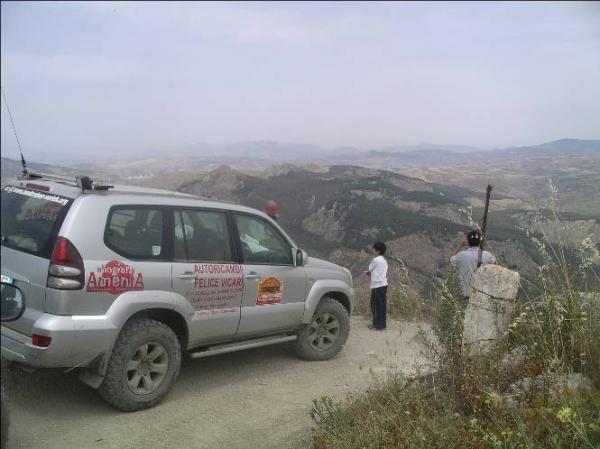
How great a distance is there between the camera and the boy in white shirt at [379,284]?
8.34 metres

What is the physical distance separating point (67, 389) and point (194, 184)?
14715mm

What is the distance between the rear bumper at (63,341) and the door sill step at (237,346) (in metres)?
1.06

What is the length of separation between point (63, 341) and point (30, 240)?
90 centimetres

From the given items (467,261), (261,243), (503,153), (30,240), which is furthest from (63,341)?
(503,153)

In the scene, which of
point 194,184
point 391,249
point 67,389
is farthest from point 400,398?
point 194,184

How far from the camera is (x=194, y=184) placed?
761 inches

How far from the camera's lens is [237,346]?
550 centimetres

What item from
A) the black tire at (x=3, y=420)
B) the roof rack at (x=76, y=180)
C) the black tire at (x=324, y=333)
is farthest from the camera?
the black tire at (x=324, y=333)

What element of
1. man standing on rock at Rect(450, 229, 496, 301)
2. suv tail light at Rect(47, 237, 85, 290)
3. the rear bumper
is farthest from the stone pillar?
suv tail light at Rect(47, 237, 85, 290)

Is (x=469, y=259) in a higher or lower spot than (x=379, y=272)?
higher

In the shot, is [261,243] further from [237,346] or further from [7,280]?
[7,280]

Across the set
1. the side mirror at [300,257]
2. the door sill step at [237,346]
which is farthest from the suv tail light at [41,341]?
the side mirror at [300,257]

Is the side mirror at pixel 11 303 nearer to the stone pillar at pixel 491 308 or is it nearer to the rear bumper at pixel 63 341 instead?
the rear bumper at pixel 63 341

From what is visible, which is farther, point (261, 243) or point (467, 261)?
point (467, 261)
